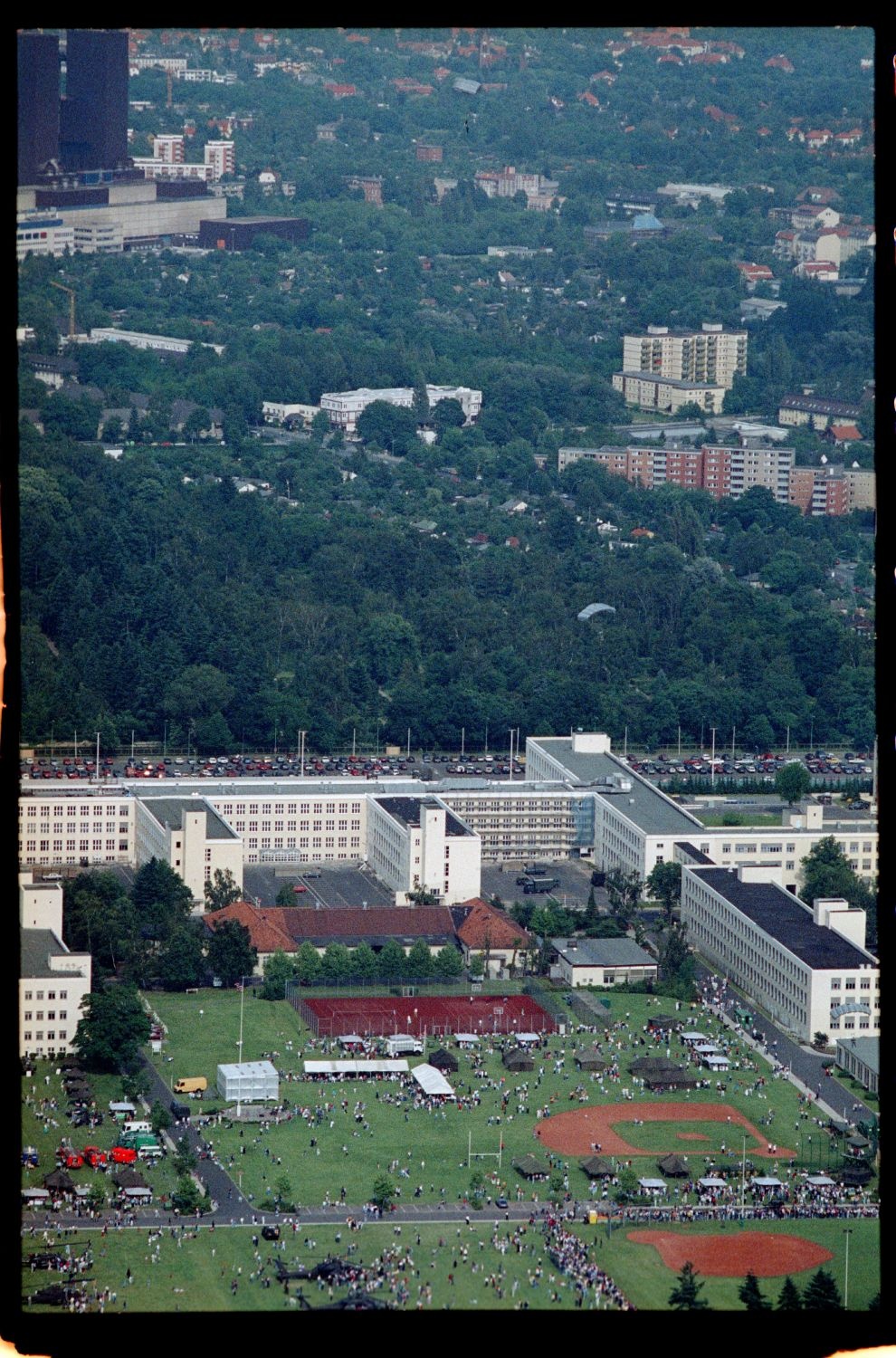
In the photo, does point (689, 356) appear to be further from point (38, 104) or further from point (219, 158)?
point (219, 158)

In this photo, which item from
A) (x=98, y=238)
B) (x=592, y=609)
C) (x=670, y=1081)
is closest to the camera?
(x=670, y=1081)

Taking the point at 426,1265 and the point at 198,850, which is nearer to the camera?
the point at 426,1265

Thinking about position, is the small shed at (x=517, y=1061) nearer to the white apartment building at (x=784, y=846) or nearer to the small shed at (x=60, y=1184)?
the small shed at (x=60, y=1184)

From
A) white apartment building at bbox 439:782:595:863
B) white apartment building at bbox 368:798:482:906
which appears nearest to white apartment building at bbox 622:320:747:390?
white apartment building at bbox 439:782:595:863

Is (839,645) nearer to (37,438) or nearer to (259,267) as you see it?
(37,438)

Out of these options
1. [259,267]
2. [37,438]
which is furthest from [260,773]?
[259,267]

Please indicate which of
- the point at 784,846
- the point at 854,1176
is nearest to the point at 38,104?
the point at 784,846

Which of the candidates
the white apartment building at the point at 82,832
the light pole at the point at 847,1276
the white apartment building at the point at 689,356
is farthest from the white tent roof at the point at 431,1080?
the white apartment building at the point at 689,356

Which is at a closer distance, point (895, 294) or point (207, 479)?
point (895, 294)
